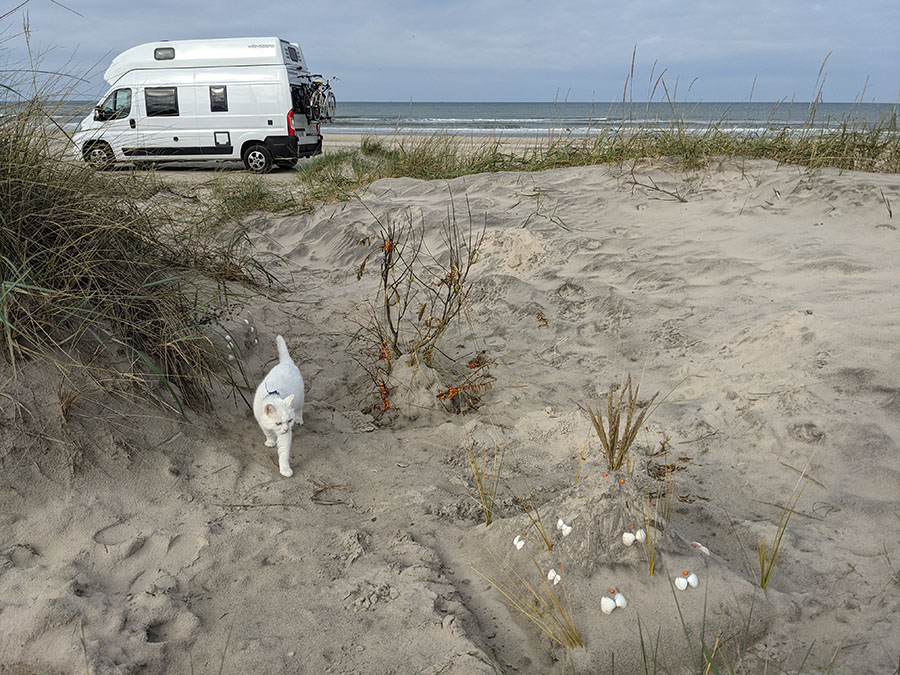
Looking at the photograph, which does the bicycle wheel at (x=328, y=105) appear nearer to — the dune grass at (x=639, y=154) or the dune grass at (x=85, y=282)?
the dune grass at (x=639, y=154)

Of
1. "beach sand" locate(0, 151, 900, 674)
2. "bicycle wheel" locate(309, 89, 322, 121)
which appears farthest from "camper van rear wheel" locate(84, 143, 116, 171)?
"bicycle wheel" locate(309, 89, 322, 121)

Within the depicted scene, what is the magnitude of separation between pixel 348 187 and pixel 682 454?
221 inches

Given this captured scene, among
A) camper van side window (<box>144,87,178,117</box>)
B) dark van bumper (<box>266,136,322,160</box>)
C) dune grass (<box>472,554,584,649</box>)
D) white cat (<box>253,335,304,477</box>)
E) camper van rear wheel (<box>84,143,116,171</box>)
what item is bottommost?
dune grass (<box>472,554,584,649</box>)

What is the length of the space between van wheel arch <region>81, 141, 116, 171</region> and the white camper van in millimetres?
9432

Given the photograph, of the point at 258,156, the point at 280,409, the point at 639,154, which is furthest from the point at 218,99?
the point at 280,409

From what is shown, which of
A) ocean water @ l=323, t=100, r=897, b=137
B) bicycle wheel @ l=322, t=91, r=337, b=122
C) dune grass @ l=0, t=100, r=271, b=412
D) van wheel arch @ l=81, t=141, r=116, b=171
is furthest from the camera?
bicycle wheel @ l=322, t=91, r=337, b=122

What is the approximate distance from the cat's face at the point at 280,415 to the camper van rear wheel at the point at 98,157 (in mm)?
1530

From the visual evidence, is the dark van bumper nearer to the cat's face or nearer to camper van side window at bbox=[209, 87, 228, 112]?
camper van side window at bbox=[209, 87, 228, 112]

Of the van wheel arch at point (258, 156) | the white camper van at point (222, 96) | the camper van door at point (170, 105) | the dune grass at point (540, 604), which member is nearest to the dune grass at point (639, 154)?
the white camper van at point (222, 96)

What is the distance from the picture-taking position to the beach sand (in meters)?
1.82

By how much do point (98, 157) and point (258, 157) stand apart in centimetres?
1078

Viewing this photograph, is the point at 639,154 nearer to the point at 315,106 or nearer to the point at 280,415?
the point at 280,415

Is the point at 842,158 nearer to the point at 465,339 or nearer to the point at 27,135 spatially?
the point at 465,339

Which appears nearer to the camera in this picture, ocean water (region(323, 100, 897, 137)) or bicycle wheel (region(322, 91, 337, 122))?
ocean water (region(323, 100, 897, 137))
